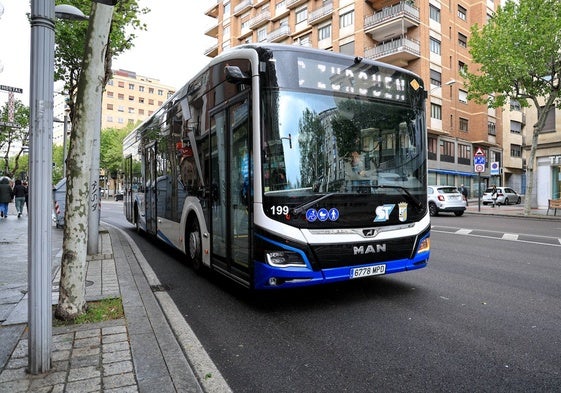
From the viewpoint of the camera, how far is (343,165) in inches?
186

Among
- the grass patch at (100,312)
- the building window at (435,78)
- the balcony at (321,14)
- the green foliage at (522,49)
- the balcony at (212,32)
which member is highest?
the balcony at (212,32)

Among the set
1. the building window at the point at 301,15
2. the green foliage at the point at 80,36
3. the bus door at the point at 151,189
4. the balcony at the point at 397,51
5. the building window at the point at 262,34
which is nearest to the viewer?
the bus door at the point at 151,189

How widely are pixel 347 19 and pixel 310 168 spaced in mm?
37781

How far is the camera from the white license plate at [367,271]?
4.68 meters

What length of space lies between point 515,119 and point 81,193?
5687 centimetres

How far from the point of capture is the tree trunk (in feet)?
13.5

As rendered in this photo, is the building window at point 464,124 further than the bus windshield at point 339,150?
Yes

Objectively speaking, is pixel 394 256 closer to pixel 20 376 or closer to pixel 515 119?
pixel 20 376

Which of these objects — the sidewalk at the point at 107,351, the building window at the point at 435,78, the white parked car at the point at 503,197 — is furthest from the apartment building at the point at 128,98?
the sidewalk at the point at 107,351

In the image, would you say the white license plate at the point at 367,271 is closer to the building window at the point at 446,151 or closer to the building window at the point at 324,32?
the building window at the point at 446,151

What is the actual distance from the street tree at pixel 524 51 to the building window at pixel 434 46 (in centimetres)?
1625

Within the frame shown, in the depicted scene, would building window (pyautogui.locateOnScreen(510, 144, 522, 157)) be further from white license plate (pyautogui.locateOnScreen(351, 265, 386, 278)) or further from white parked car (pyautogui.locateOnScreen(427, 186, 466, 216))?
white license plate (pyautogui.locateOnScreen(351, 265, 386, 278))

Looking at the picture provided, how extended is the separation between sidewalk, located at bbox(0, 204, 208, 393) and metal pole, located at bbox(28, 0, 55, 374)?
9.0 inches

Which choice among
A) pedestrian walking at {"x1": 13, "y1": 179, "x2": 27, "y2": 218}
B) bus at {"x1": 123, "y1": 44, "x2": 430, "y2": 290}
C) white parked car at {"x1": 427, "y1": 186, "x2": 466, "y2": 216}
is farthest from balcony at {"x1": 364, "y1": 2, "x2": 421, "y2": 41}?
bus at {"x1": 123, "y1": 44, "x2": 430, "y2": 290}
